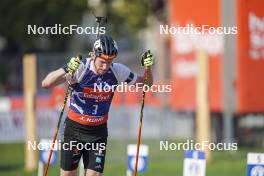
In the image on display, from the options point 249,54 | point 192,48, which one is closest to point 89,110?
point 249,54

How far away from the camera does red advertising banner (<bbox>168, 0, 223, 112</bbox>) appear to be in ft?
68.2

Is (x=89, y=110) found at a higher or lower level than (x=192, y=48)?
lower

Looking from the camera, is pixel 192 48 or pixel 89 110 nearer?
pixel 89 110

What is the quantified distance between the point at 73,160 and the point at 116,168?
24.8 ft

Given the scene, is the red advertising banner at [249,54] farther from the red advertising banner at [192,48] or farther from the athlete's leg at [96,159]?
the athlete's leg at [96,159]

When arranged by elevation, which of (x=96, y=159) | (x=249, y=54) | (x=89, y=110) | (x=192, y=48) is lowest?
(x=96, y=159)

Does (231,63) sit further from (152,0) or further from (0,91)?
(0,91)

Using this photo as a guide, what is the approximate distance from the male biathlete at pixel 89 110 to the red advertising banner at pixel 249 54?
400 inches

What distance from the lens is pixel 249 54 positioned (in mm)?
20469

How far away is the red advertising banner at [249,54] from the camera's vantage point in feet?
65.9

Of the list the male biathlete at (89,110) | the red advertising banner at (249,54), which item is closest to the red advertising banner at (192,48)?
the red advertising banner at (249,54)

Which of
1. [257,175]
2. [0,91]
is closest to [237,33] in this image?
[257,175]

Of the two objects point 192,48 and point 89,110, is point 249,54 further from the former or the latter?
point 89,110

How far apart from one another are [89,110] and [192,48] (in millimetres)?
11902
